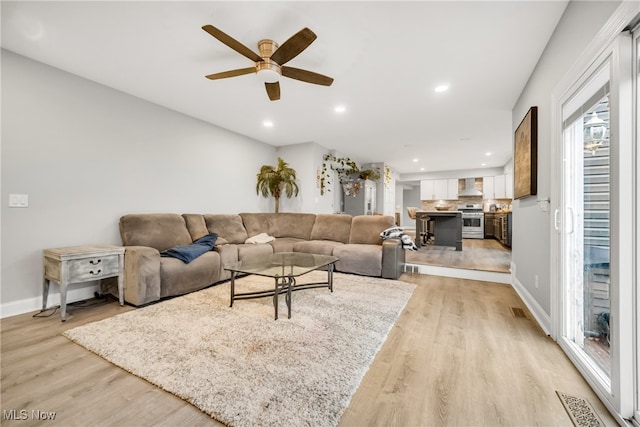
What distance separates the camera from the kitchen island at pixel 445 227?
244 inches

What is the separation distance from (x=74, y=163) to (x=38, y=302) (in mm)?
1500

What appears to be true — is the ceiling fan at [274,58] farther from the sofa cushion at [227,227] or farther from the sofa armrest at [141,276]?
the sofa cushion at [227,227]

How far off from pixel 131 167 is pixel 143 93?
3.23ft

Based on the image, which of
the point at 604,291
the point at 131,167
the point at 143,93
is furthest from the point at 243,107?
the point at 604,291

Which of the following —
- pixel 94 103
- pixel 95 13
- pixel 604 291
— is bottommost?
pixel 604 291

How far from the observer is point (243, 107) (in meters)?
3.77

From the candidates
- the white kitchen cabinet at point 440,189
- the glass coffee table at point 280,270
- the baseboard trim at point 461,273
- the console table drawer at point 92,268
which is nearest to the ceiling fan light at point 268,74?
the glass coffee table at point 280,270

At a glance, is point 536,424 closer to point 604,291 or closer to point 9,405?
point 604,291

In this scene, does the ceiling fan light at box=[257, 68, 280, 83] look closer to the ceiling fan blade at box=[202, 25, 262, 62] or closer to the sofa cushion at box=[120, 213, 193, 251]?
the ceiling fan blade at box=[202, 25, 262, 62]

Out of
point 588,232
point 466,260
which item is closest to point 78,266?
point 588,232

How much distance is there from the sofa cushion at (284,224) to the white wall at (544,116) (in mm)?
3315

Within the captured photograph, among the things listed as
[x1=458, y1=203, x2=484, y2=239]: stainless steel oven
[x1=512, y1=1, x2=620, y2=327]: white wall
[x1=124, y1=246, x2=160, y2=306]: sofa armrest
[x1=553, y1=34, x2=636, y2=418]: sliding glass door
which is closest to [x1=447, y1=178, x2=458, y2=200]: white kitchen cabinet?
[x1=458, y1=203, x2=484, y2=239]: stainless steel oven

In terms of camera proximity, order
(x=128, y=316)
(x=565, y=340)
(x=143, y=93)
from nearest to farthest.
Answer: (x=565, y=340) → (x=128, y=316) → (x=143, y=93)

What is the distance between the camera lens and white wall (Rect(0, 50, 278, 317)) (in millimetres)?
2441
